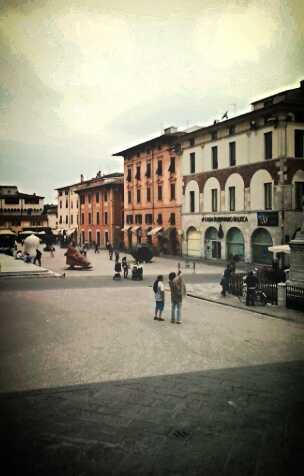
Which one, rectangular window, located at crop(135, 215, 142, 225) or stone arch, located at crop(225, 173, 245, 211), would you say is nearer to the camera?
stone arch, located at crop(225, 173, 245, 211)

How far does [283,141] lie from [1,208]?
54.9 ft

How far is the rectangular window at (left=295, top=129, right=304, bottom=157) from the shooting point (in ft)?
61.7

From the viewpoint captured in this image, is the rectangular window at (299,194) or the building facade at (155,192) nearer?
the rectangular window at (299,194)

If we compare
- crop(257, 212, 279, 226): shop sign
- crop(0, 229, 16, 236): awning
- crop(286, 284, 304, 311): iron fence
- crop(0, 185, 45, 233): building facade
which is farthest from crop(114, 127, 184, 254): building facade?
crop(0, 229, 16, 236): awning

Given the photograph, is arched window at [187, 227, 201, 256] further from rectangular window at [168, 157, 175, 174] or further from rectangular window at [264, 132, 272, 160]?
rectangular window at [264, 132, 272, 160]

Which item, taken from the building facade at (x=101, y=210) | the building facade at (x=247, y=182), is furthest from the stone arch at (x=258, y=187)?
the building facade at (x=101, y=210)

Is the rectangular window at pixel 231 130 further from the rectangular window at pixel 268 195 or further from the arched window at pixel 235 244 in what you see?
the arched window at pixel 235 244

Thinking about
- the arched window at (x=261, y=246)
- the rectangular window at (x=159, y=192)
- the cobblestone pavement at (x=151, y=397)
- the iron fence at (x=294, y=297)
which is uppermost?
the rectangular window at (x=159, y=192)

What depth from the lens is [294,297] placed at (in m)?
10.6

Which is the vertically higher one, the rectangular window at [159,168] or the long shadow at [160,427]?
the rectangular window at [159,168]

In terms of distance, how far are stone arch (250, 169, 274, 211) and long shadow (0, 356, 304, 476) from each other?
16.8 meters

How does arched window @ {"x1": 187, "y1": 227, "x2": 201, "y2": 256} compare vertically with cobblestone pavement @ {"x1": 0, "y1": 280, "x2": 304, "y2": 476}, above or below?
above

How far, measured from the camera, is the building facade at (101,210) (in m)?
42.2

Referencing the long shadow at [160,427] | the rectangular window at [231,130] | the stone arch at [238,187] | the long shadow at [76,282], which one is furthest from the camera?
the stone arch at [238,187]
